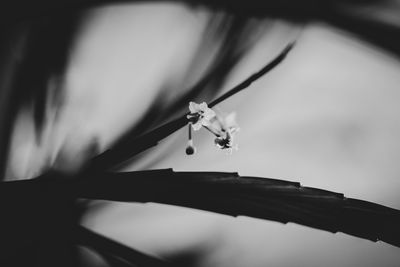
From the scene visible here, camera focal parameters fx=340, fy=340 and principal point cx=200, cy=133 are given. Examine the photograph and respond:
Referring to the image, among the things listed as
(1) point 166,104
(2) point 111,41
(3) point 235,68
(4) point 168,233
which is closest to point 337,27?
(3) point 235,68

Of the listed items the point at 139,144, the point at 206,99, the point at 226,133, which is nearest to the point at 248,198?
the point at 226,133

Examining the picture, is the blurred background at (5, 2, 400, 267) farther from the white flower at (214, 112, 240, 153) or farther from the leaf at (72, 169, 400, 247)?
the leaf at (72, 169, 400, 247)

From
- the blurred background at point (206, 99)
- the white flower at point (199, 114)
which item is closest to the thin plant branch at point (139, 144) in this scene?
the white flower at point (199, 114)

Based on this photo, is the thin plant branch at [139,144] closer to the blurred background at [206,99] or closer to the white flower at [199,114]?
the white flower at [199,114]

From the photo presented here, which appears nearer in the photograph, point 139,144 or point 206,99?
point 139,144

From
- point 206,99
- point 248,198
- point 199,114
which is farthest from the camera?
point 206,99

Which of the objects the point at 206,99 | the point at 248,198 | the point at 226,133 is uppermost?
the point at 206,99

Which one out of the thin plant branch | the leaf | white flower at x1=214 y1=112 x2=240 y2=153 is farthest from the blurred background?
the leaf

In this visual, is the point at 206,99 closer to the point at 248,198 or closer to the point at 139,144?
the point at 139,144

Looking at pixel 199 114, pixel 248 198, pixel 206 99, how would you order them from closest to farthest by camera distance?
pixel 248 198, pixel 199 114, pixel 206 99
